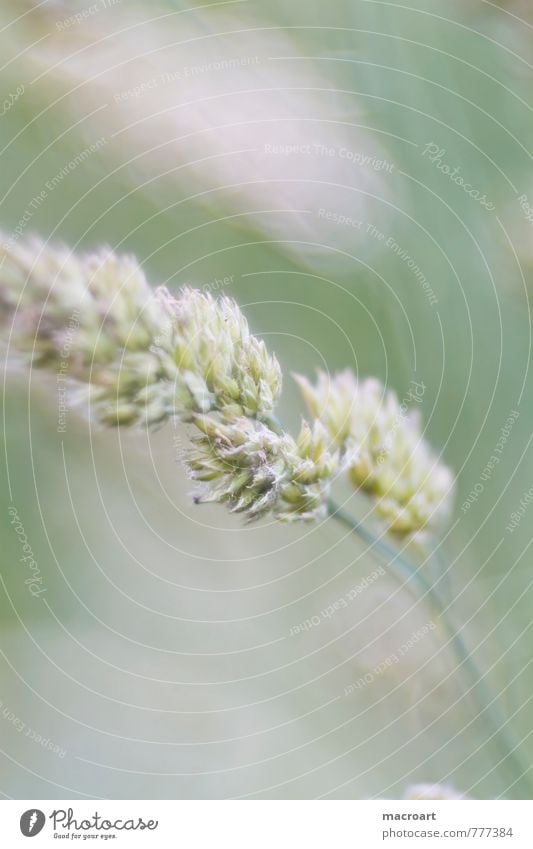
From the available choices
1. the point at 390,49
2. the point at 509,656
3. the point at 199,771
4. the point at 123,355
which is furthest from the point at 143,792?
the point at 390,49

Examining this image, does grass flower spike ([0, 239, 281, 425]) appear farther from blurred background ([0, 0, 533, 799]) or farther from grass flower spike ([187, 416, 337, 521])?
blurred background ([0, 0, 533, 799])
